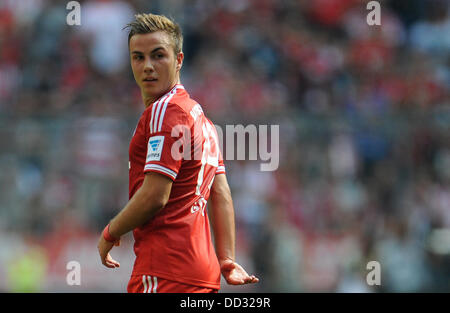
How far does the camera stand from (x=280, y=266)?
27.7ft

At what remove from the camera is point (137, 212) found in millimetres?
3508

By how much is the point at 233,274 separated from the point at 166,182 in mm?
685

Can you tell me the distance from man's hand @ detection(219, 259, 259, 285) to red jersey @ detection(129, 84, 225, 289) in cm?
13

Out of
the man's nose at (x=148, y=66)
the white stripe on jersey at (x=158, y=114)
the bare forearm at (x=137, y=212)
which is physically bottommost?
the bare forearm at (x=137, y=212)

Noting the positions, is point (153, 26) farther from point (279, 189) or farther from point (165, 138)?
point (279, 189)

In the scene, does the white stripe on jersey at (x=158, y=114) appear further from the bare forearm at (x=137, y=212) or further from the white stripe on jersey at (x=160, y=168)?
the bare forearm at (x=137, y=212)

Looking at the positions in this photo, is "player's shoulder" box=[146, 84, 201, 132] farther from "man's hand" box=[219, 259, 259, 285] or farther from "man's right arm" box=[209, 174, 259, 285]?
"man's hand" box=[219, 259, 259, 285]

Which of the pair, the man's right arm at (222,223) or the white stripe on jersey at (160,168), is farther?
the man's right arm at (222,223)

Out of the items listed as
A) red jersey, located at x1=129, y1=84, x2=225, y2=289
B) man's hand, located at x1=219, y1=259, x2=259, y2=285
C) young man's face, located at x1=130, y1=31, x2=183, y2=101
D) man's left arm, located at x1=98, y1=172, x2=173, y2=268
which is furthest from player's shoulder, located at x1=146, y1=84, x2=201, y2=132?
man's hand, located at x1=219, y1=259, x2=259, y2=285

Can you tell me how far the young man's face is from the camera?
3.74m

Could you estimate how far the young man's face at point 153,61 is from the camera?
3744 mm

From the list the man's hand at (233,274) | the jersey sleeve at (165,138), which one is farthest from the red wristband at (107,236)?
the man's hand at (233,274)

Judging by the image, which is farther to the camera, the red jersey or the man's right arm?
the man's right arm

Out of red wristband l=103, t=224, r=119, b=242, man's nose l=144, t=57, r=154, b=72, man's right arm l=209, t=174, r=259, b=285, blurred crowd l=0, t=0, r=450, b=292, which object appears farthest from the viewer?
blurred crowd l=0, t=0, r=450, b=292
